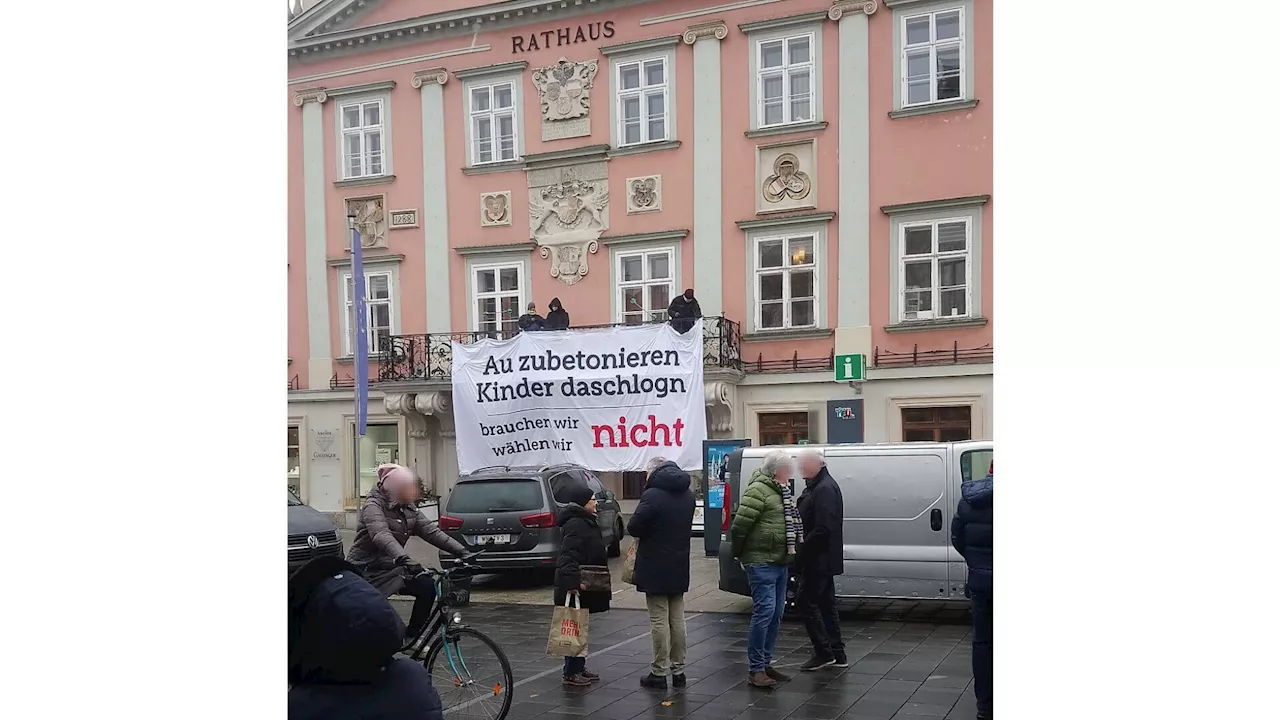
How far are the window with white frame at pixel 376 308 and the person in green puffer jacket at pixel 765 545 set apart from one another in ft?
7.57

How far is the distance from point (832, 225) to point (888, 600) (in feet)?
13.6

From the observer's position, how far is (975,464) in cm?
704

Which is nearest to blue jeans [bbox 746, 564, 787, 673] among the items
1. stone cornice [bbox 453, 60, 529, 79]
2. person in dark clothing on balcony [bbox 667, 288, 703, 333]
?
person in dark clothing on balcony [bbox 667, 288, 703, 333]

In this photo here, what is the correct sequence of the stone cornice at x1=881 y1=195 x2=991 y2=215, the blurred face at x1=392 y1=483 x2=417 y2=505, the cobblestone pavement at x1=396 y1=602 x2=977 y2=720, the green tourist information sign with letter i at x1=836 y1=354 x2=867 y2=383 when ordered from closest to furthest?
1. the stone cornice at x1=881 y1=195 x2=991 y2=215
2. the blurred face at x1=392 y1=483 x2=417 y2=505
3. the cobblestone pavement at x1=396 y1=602 x2=977 y2=720
4. the green tourist information sign with letter i at x1=836 y1=354 x2=867 y2=383

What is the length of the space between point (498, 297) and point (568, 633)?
6.64 ft

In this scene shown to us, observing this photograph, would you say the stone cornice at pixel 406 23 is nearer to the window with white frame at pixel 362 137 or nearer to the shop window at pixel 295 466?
the window with white frame at pixel 362 137

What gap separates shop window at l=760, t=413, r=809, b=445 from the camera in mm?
6172

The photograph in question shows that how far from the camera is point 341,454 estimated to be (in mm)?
5824

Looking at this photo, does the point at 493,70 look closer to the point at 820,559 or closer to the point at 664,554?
the point at 664,554

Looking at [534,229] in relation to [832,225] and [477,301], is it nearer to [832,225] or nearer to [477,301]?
[477,301]

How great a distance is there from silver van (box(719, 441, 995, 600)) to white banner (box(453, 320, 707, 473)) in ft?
3.35

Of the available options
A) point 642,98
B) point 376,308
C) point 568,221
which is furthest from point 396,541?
point 642,98

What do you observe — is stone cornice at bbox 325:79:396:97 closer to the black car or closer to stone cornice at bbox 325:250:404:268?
stone cornice at bbox 325:250:404:268
